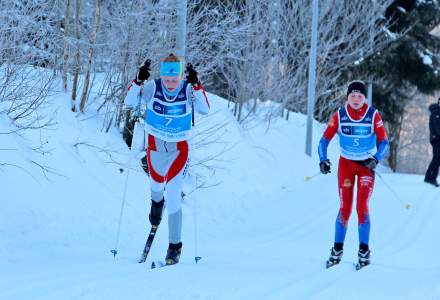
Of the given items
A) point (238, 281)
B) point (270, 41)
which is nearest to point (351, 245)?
point (238, 281)

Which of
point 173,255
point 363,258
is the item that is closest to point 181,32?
point 173,255

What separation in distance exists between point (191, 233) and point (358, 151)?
10.6ft

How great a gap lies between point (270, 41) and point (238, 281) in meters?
13.9

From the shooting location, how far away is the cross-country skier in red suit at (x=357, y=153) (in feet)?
21.6

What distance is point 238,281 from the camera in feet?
17.9

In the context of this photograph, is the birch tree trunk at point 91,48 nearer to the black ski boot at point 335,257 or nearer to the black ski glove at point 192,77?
the black ski glove at point 192,77

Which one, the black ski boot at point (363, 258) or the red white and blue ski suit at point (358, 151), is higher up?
the red white and blue ski suit at point (358, 151)

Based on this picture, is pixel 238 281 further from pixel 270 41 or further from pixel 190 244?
pixel 270 41

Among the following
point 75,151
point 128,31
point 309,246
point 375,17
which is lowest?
point 309,246

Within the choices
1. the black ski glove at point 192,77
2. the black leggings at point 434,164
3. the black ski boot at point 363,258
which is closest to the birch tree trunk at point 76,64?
the black ski glove at point 192,77

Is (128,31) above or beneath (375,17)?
beneath

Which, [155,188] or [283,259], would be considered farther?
[283,259]

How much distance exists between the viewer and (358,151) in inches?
263

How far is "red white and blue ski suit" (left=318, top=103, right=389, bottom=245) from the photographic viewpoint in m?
6.60
